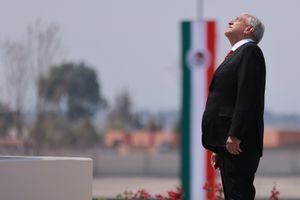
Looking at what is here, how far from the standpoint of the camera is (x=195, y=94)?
42.4ft

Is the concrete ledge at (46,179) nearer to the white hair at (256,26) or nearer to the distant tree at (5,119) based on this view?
the white hair at (256,26)

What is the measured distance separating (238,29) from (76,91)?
61167 millimetres

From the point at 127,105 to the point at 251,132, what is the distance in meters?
62.6

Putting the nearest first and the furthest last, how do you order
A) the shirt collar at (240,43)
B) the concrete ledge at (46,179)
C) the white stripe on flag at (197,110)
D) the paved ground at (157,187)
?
1. the shirt collar at (240,43)
2. the concrete ledge at (46,179)
3. the white stripe on flag at (197,110)
4. the paved ground at (157,187)

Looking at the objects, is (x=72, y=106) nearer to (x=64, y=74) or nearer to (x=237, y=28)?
(x=64, y=74)

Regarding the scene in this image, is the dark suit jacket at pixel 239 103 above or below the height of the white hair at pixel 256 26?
below

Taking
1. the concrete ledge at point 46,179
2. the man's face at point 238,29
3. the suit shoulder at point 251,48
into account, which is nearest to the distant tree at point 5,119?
the concrete ledge at point 46,179

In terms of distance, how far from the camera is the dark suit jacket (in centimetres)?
718

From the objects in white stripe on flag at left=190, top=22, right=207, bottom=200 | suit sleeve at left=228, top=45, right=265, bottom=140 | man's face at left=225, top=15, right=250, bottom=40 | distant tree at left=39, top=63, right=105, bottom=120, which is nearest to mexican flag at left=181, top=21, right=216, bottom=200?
white stripe on flag at left=190, top=22, right=207, bottom=200

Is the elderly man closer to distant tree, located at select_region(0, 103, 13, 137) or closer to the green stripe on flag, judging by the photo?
the green stripe on flag

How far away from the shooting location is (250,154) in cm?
737

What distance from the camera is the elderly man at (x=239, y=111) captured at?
23.6 ft

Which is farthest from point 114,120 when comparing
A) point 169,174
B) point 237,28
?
point 237,28

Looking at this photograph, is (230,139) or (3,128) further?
(3,128)
